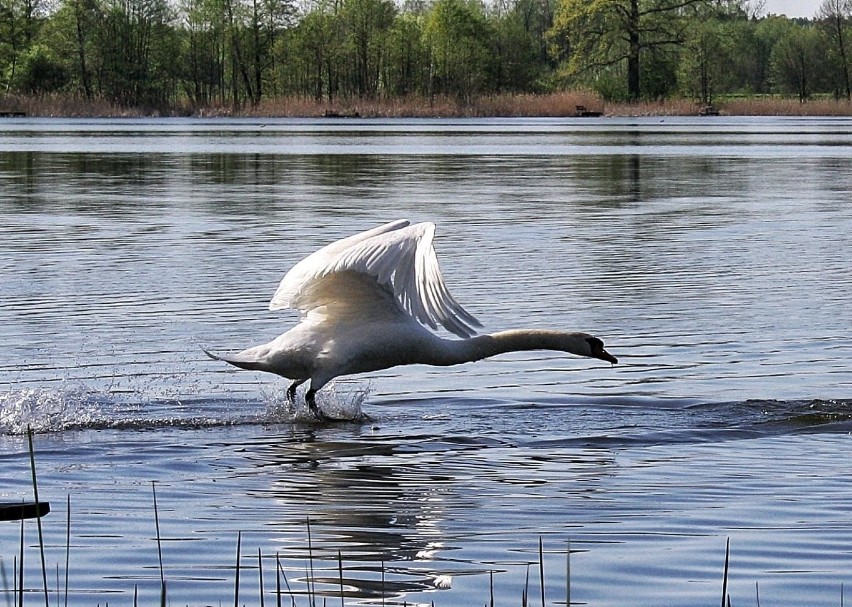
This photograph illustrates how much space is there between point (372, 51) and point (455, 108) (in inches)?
795

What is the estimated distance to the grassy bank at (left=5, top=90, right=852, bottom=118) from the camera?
69938 millimetres

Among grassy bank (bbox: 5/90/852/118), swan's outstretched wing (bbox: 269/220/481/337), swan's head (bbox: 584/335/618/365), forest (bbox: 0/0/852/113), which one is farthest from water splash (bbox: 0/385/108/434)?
forest (bbox: 0/0/852/113)

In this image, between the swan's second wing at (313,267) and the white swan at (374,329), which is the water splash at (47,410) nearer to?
the white swan at (374,329)

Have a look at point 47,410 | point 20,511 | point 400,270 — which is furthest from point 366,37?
point 20,511

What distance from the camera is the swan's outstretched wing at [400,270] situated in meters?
8.83

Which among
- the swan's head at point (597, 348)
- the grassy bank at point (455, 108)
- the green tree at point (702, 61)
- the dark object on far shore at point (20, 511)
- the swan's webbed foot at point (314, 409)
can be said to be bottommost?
the swan's webbed foot at point (314, 409)

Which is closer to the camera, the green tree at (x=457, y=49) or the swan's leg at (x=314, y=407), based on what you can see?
the swan's leg at (x=314, y=407)

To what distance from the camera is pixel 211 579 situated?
5.99 meters

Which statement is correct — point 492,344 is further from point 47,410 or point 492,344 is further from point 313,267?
point 47,410

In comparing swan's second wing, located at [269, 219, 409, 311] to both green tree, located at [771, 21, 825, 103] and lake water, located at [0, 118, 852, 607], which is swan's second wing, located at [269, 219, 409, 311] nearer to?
lake water, located at [0, 118, 852, 607]

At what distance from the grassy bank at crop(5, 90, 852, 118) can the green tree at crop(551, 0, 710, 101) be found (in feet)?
34.6

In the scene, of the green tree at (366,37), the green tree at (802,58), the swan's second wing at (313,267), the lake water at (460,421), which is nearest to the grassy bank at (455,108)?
the green tree at (366,37)

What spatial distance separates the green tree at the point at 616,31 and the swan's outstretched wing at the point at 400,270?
7801cm

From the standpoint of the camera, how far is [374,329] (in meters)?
9.36
